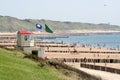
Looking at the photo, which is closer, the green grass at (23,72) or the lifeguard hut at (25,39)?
the green grass at (23,72)

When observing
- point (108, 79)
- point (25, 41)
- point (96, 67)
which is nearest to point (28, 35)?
point (25, 41)

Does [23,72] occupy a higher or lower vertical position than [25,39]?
lower

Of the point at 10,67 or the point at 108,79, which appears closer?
the point at 10,67

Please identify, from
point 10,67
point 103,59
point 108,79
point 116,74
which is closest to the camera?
point 10,67

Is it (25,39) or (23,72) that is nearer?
(23,72)

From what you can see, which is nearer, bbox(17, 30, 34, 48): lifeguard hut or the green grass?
the green grass

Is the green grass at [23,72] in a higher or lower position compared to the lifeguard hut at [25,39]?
lower

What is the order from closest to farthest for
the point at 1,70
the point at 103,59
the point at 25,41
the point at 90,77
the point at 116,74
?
1. the point at 1,70
2. the point at 90,77
3. the point at 116,74
4. the point at 25,41
5. the point at 103,59

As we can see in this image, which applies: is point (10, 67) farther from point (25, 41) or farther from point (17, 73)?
point (25, 41)

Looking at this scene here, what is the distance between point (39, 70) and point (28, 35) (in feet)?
77.4

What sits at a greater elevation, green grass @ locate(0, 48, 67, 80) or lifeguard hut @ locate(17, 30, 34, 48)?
lifeguard hut @ locate(17, 30, 34, 48)

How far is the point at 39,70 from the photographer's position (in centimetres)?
2953

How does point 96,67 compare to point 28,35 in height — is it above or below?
below

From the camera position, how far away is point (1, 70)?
2427 cm
